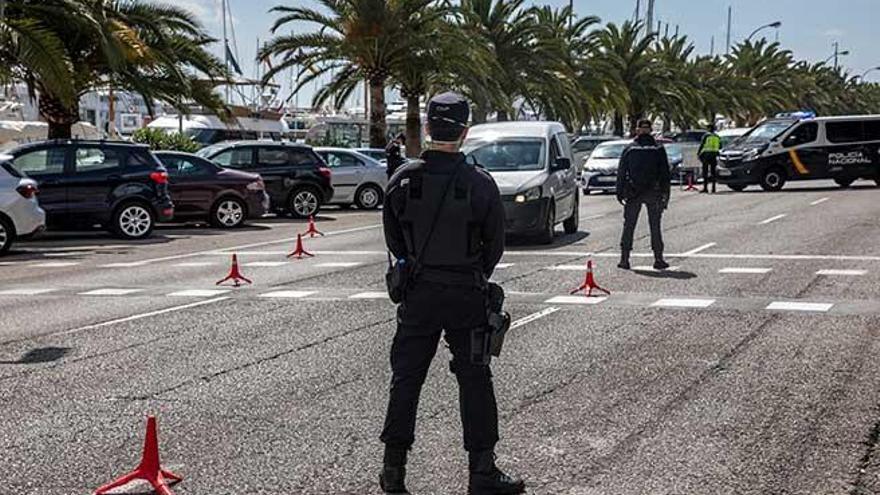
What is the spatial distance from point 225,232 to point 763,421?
15.8 meters

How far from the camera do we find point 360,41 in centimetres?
3322

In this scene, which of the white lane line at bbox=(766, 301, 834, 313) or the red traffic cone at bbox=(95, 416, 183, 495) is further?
the white lane line at bbox=(766, 301, 834, 313)

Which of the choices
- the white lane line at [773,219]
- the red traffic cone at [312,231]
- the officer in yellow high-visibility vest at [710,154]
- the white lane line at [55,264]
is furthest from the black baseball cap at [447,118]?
the officer in yellow high-visibility vest at [710,154]

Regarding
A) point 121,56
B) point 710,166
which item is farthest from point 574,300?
point 710,166

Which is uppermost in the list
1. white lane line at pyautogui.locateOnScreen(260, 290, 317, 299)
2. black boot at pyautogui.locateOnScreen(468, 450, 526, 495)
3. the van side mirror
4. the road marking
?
the van side mirror

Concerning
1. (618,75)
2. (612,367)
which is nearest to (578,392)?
(612,367)

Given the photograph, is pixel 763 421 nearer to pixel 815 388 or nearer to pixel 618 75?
pixel 815 388

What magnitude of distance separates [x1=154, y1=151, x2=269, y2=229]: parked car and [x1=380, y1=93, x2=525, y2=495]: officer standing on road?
55.9 feet

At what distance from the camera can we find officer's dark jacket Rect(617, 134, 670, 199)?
13.5m

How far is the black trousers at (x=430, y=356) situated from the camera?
487 cm

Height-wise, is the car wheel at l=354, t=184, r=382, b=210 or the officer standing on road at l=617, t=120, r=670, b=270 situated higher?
the officer standing on road at l=617, t=120, r=670, b=270

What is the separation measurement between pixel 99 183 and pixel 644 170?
381 inches

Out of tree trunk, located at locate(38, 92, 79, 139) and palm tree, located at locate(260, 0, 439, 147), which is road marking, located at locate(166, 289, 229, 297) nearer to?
tree trunk, located at locate(38, 92, 79, 139)

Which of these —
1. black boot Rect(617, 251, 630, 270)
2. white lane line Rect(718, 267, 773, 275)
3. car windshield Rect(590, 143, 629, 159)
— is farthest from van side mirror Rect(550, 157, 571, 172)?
car windshield Rect(590, 143, 629, 159)
